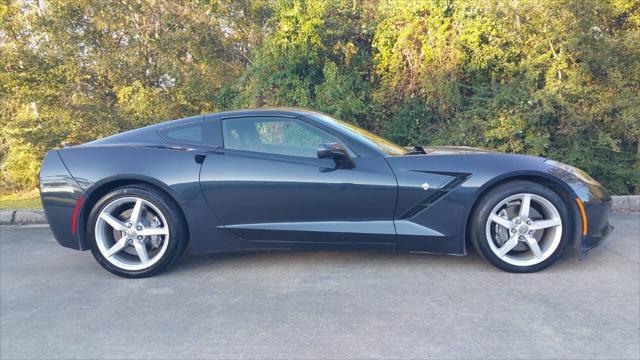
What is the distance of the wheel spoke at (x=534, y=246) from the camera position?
3.64 meters

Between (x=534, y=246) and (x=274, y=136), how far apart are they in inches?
84.9

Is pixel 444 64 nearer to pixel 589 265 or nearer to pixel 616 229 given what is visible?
pixel 616 229

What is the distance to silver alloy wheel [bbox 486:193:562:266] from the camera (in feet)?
12.0

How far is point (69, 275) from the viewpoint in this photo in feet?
13.2

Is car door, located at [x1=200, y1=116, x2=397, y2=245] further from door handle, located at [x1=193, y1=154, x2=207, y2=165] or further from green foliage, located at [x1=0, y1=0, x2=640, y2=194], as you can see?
green foliage, located at [x1=0, y1=0, x2=640, y2=194]

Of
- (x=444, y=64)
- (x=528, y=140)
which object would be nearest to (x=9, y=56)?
(x=444, y=64)

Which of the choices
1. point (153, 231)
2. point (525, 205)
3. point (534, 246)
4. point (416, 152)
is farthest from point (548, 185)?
point (153, 231)

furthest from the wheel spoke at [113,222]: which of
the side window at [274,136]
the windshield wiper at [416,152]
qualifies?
the windshield wiper at [416,152]

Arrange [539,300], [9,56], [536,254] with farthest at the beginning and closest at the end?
[9,56], [536,254], [539,300]

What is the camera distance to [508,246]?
3662 mm

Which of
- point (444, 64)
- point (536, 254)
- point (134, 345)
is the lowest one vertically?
point (134, 345)

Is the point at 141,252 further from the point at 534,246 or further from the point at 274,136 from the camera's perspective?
the point at 534,246

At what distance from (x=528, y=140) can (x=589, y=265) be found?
3.13 m

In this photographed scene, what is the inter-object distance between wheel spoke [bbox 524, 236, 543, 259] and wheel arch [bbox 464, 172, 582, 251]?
0.28m
